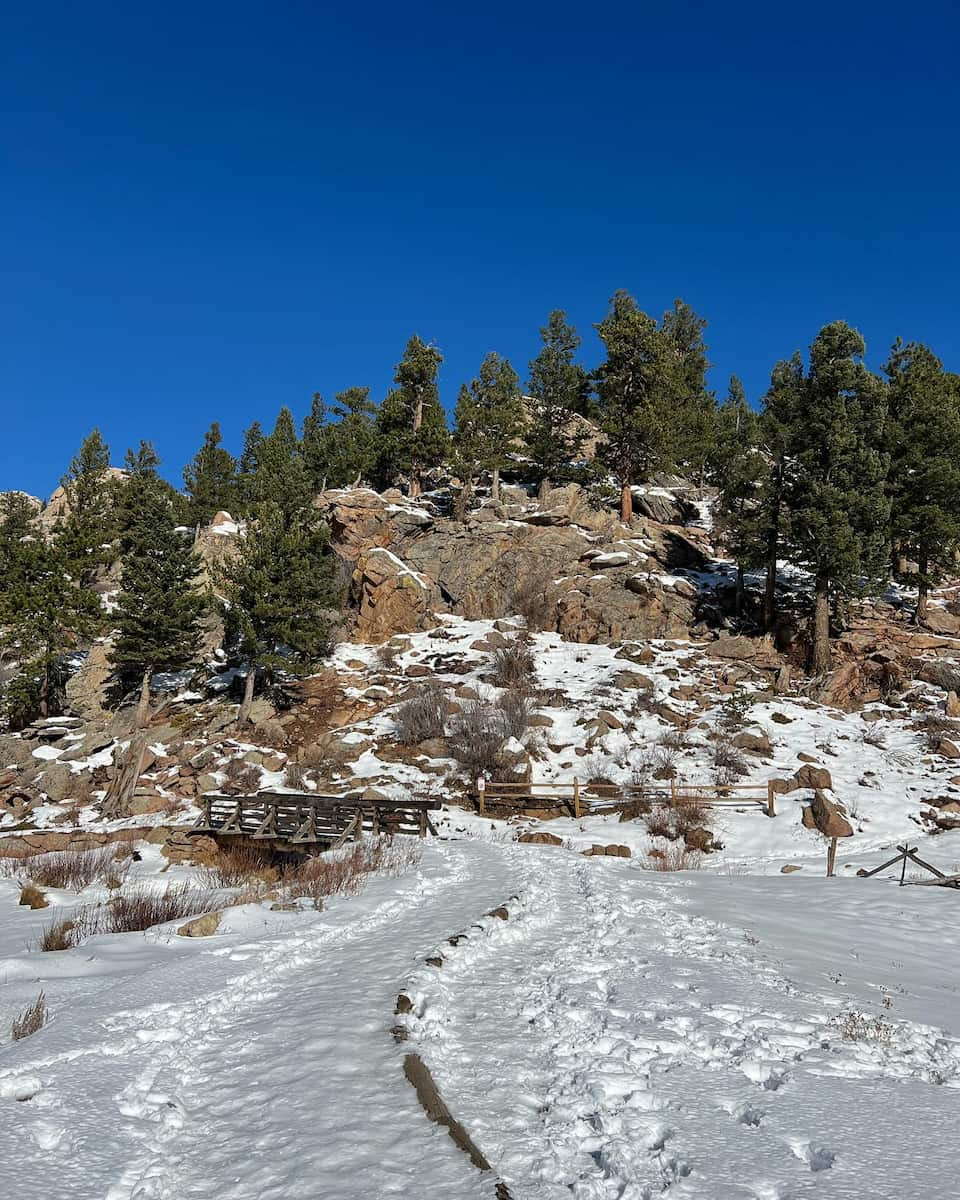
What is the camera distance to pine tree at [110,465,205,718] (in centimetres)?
3122

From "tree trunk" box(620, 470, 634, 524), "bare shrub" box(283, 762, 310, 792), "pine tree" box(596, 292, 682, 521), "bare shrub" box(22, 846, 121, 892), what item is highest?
"pine tree" box(596, 292, 682, 521)

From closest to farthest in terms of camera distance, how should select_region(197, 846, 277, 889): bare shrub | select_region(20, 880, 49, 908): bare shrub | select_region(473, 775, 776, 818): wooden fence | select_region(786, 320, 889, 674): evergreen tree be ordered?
1. select_region(20, 880, 49, 908): bare shrub
2. select_region(197, 846, 277, 889): bare shrub
3. select_region(473, 775, 776, 818): wooden fence
4. select_region(786, 320, 889, 674): evergreen tree

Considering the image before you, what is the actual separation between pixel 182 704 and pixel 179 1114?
33077 millimetres

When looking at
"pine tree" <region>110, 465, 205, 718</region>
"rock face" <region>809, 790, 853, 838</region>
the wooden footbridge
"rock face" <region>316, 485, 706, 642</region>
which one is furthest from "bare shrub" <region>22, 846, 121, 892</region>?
"rock face" <region>316, 485, 706, 642</region>

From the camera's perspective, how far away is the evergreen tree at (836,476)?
1119 inches

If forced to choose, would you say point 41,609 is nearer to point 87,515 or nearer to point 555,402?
point 87,515

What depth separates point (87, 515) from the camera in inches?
1313

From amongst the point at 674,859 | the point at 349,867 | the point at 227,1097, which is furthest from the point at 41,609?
the point at 227,1097

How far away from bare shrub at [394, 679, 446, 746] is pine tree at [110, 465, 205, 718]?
1172 cm

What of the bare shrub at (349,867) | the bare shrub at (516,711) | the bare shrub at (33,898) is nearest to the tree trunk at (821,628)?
the bare shrub at (516,711)

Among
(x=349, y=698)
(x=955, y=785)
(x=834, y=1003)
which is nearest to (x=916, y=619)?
(x=955, y=785)

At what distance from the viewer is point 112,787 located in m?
25.2

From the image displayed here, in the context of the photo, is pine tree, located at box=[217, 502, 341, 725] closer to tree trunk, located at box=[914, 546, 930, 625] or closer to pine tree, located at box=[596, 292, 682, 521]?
pine tree, located at box=[596, 292, 682, 521]

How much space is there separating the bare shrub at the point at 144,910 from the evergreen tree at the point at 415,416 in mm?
42505
